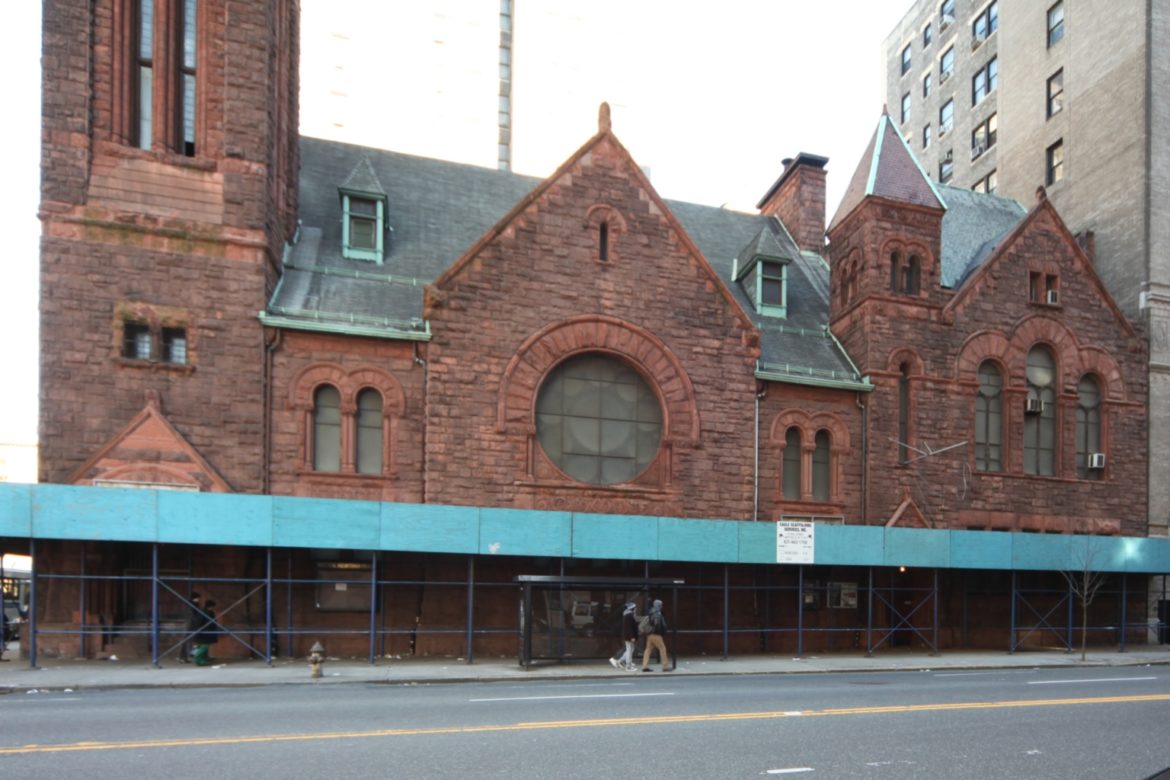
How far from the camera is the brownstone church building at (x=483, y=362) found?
1898 cm

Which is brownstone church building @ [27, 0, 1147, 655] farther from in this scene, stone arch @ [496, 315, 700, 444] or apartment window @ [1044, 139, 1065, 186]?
apartment window @ [1044, 139, 1065, 186]

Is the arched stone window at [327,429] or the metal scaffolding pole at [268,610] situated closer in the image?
the metal scaffolding pole at [268,610]

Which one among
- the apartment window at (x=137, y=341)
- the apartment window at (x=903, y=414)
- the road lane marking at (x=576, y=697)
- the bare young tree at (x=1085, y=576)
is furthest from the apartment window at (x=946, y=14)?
the road lane marking at (x=576, y=697)

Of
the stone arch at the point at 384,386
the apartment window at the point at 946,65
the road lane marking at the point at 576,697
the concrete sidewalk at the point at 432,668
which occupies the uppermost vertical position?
the apartment window at the point at 946,65

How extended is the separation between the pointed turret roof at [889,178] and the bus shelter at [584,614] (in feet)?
46.2

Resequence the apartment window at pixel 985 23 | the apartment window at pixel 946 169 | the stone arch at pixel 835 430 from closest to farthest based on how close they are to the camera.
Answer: the stone arch at pixel 835 430
the apartment window at pixel 985 23
the apartment window at pixel 946 169

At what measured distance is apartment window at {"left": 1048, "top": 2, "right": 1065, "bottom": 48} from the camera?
34.2m

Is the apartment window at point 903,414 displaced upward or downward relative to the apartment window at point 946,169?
downward

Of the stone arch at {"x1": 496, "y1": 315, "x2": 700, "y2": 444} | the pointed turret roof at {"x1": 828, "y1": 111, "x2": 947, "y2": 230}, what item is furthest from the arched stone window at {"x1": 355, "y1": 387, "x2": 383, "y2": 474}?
the pointed turret roof at {"x1": 828, "y1": 111, "x2": 947, "y2": 230}

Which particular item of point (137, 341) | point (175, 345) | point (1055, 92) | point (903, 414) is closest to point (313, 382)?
point (175, 345)

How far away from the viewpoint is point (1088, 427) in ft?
89.4

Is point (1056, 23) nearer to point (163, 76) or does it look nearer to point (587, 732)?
point (163, 76)

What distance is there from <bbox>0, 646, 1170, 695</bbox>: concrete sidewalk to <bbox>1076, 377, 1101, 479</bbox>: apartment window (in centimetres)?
626

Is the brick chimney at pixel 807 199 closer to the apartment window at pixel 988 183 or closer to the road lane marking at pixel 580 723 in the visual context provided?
the apartment window at pixel 988 183
